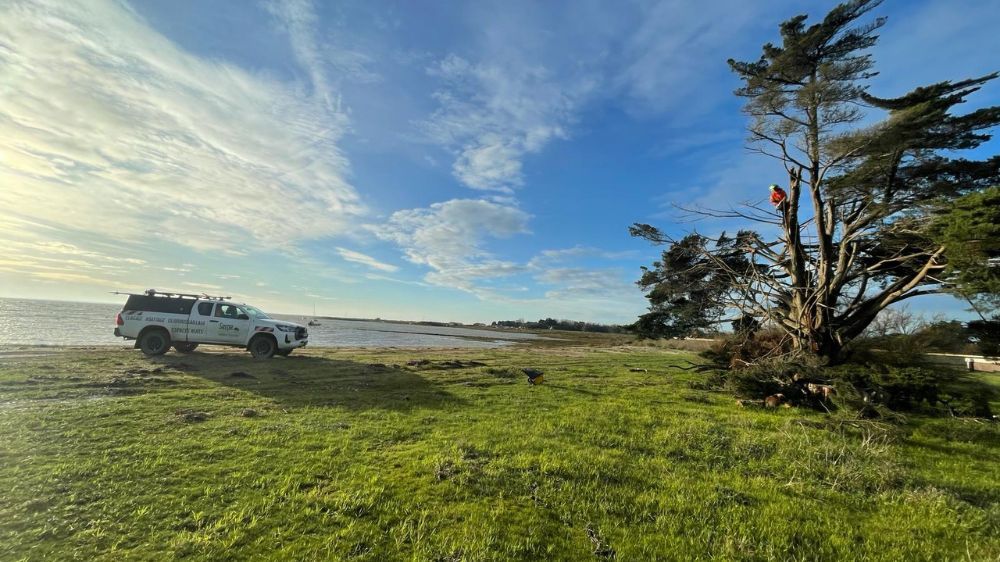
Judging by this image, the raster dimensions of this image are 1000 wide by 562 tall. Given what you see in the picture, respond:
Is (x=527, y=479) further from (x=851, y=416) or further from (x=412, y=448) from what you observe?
(x=851, y=416)

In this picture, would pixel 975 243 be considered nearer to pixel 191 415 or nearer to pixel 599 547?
pixel 599 547

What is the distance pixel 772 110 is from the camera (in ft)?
47.6

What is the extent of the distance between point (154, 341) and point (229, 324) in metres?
2.56

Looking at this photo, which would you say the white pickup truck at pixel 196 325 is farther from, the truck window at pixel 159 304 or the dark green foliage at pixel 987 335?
the dark green foliage at pixel 987 335

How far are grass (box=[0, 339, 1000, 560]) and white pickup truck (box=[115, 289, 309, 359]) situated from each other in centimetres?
586

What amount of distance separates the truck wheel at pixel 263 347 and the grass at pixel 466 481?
641cm

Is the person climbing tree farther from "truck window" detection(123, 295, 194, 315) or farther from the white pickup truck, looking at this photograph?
"truck window" detection(123, 295, 194, 315)

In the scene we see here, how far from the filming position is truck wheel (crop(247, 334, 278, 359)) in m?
16.0

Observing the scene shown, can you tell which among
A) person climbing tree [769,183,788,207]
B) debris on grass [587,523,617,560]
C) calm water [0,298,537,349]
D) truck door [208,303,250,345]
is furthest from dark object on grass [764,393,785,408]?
calm water [0,298,537,349]

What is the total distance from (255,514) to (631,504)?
3768 millimetres

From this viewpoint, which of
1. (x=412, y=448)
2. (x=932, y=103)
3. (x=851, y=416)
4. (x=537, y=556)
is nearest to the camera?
(x=537, y=556)

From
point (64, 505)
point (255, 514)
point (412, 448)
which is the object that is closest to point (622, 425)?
point (412, 448)

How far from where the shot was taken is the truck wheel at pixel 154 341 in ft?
49.0

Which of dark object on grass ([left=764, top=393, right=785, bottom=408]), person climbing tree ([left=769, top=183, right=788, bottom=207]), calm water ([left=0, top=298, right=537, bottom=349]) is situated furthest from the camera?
calm water ([left=0, top=298, right=537, bottom=349])
